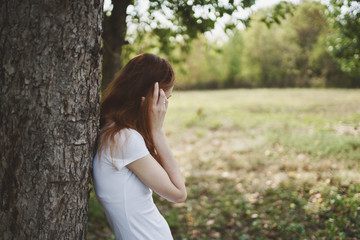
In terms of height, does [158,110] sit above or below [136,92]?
below

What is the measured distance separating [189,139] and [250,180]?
3929 millimetres

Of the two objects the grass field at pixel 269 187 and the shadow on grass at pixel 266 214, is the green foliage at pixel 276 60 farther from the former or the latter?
the shadow on grass at pixel 266 214

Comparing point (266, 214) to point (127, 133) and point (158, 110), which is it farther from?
point (127, 133)

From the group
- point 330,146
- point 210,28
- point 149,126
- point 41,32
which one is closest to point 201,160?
point 330,146

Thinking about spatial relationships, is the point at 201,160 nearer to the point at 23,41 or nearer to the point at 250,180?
the point at 250,180

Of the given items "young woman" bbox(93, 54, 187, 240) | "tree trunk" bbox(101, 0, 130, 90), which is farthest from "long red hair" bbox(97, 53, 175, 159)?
"tree trunk" bbox(101, 0, 130, 90)

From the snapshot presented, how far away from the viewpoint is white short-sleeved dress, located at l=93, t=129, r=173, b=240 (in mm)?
1639

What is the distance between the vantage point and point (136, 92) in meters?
1.78

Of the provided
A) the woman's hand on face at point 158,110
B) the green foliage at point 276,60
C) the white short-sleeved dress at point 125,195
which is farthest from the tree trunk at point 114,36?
the green foliage at point 276,60

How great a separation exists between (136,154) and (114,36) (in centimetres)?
265

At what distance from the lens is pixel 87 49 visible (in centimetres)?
162

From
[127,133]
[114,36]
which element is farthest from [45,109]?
[114,36]

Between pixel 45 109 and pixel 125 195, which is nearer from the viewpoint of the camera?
pixel 45 109

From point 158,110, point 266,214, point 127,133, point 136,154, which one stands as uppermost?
point 158,110
